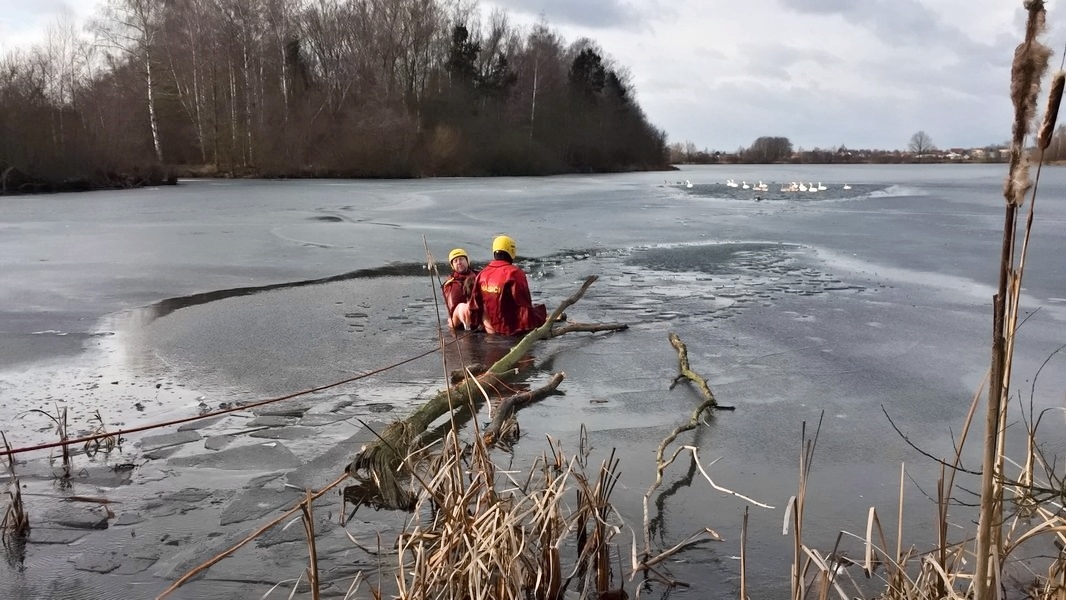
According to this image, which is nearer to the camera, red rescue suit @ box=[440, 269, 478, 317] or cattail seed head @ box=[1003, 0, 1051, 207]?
cattail seed head @ box=[1003, 0, 1051, 207]

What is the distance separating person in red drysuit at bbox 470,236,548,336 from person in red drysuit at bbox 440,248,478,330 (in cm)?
10

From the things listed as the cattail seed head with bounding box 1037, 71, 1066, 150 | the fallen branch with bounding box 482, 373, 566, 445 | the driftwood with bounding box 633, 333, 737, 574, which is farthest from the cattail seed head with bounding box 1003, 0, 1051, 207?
the fallen branch with bounding box 482, 373, 566, 445

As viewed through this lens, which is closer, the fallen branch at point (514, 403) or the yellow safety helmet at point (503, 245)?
the fallen branch at point (514, 403)

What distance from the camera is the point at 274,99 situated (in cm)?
4334

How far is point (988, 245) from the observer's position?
13.6 meters

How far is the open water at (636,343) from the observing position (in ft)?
13.2

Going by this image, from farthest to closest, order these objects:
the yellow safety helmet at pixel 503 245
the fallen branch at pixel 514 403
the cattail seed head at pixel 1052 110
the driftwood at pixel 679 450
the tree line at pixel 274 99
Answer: the tree line at pixel 274 99 → the yellow safety helmet at pixel 503 245 → the fallen branch at pixel 514 403 → the driftwood at pixel 679 450 → the cattail seed head at pixel 1052 110

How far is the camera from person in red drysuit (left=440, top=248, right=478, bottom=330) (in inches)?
297

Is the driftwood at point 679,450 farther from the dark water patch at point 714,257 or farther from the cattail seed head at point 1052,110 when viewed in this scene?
the dark water patch at point 714,257

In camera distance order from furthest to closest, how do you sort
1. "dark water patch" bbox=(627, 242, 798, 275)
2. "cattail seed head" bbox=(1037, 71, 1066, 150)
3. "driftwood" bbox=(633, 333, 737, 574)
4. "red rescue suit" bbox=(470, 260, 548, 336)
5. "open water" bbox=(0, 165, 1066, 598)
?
"dark water patch" bbox=(627, 242, 798, 275), "red rescue suit" bbox=(470, 260, 548, 336), "open water" bbox=(0, 165, 1066, 598), "driftwood" bbox=(633, 333, 737, 574), "cattail seed head" bbox=(1037, 71, 1066, 150)

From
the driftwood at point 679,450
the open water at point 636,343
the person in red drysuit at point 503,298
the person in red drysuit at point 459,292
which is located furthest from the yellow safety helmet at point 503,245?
the driftwood at point 679,450

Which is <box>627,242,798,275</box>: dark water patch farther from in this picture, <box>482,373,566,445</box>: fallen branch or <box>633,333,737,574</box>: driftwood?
<box>482,373,566,445</box>: fallen branch

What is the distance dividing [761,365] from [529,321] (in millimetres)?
2093

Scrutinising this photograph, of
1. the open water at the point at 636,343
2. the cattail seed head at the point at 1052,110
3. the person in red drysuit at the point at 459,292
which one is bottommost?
the open water at the point at 636,343
